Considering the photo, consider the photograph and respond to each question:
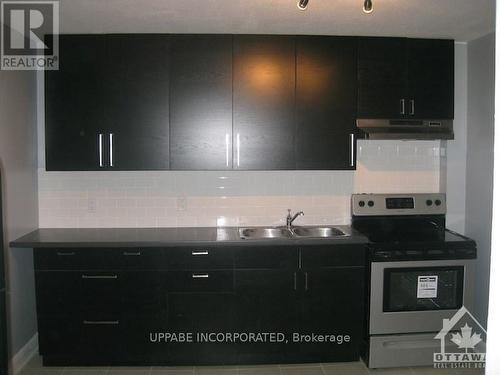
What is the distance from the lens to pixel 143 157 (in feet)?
10.5

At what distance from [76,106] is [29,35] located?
0.62 meters

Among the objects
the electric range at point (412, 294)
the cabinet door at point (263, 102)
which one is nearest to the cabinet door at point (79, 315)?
the cabinet door at point (263, 102)

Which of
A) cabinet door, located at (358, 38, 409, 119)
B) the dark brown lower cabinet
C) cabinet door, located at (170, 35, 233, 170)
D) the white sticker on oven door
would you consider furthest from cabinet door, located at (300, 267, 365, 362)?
cabinet door, located at (358, 38, 409, 119)

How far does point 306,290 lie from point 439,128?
1660mm

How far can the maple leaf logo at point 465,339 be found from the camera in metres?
3.07

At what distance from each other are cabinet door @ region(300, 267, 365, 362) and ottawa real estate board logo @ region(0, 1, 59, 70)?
2.49m

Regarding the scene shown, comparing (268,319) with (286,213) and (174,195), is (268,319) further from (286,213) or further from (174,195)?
(174,195)

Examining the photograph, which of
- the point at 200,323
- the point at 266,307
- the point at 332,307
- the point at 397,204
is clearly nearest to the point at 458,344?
the point at 332,307

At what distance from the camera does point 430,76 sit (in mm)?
3268

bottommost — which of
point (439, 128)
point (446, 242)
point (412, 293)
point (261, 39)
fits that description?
point (412, 293)

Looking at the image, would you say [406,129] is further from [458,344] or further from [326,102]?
[458,344]

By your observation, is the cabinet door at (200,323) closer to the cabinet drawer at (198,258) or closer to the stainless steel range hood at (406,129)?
the cabinet drawer at (198,258)

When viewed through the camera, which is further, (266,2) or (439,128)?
(439,128)

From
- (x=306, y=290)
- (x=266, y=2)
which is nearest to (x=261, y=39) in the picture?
(x=266, y=2)
